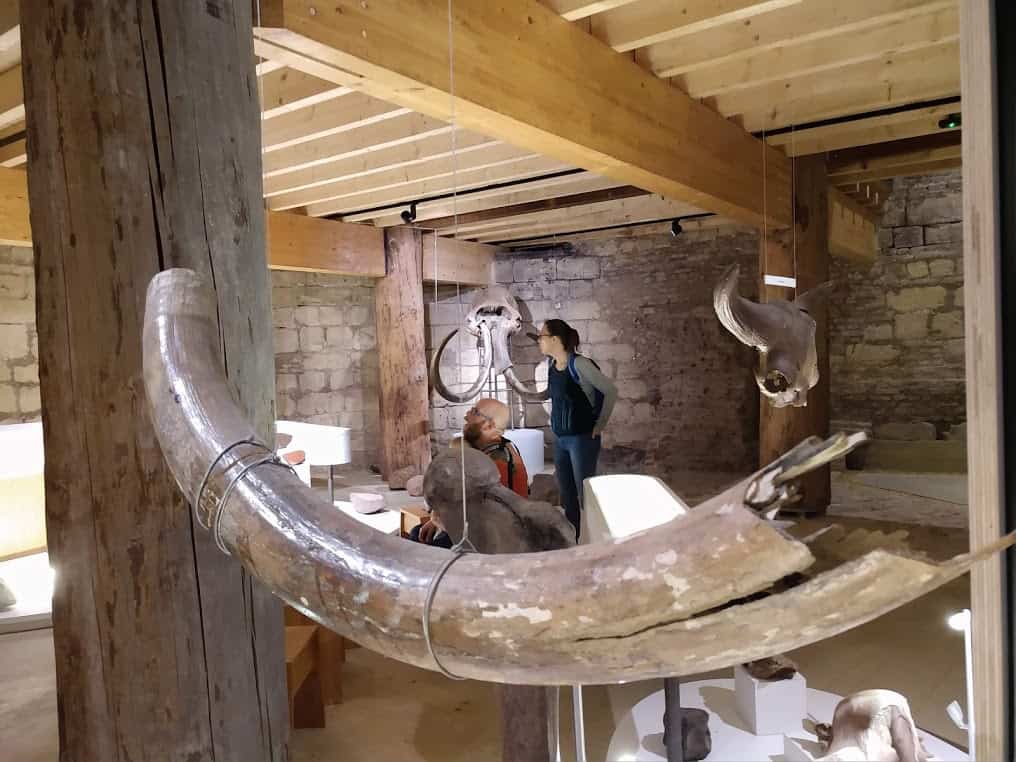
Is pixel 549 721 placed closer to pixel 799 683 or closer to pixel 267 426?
pixel 799 683

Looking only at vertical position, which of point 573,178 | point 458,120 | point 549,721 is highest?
point 573,178

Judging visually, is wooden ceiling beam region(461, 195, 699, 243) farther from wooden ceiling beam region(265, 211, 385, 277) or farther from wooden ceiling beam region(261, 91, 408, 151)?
wooden ceiling beam region(261, 91, 408, 151)

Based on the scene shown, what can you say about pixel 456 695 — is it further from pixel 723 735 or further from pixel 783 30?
pixel 783 30

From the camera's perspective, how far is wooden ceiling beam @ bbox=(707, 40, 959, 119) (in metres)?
2.67

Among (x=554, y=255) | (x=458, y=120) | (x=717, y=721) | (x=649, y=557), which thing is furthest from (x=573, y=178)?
(x=649, y=557)

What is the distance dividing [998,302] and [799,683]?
1.44 m

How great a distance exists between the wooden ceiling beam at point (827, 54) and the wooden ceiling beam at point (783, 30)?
0.05 meters

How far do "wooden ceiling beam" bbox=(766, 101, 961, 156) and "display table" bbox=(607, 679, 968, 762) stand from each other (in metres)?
2.53

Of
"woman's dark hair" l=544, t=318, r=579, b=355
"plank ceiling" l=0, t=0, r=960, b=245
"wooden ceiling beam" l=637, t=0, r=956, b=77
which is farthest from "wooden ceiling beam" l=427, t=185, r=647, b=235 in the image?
"wooden ceiling beam" l=637, t=0, r=956, b=77

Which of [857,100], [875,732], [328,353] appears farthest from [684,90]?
[328,353]

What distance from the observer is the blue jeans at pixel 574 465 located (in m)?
3.54

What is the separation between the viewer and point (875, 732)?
1.48 meters

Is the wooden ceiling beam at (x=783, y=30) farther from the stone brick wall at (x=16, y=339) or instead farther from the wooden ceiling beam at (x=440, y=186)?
the stone brick wall at (x=16, y=339)

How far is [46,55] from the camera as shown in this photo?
2.59ft
